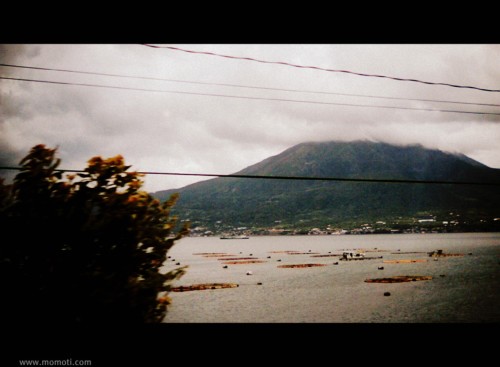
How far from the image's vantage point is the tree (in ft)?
17.3

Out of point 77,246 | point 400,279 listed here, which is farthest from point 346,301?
point 77,246

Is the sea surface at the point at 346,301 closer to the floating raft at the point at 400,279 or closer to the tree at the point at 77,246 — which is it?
the floating raft at the point at 400,279

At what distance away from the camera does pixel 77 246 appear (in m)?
5.67

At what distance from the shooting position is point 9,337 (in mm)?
4988

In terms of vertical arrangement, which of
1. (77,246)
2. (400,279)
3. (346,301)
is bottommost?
(400,279)

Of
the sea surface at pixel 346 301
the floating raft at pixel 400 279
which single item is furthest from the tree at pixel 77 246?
the floating raft at pixel 400 279

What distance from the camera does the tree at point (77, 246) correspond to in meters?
5.28

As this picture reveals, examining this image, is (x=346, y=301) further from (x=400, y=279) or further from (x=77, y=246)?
(x=77, y=246)

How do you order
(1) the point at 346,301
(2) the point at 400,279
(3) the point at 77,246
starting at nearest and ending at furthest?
(3) the point at 77,246 < (1) the point at 346,301 < (2) the point at 400,279

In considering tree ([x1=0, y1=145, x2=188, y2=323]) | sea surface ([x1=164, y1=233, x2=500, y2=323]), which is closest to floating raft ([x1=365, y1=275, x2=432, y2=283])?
sea surface ([x1=164, y1=233, x2=500, y2=323])

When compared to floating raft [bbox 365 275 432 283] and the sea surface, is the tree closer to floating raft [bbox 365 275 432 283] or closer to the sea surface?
the sea surface

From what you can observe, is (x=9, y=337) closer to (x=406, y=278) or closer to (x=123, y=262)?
(x=123, y=262)
